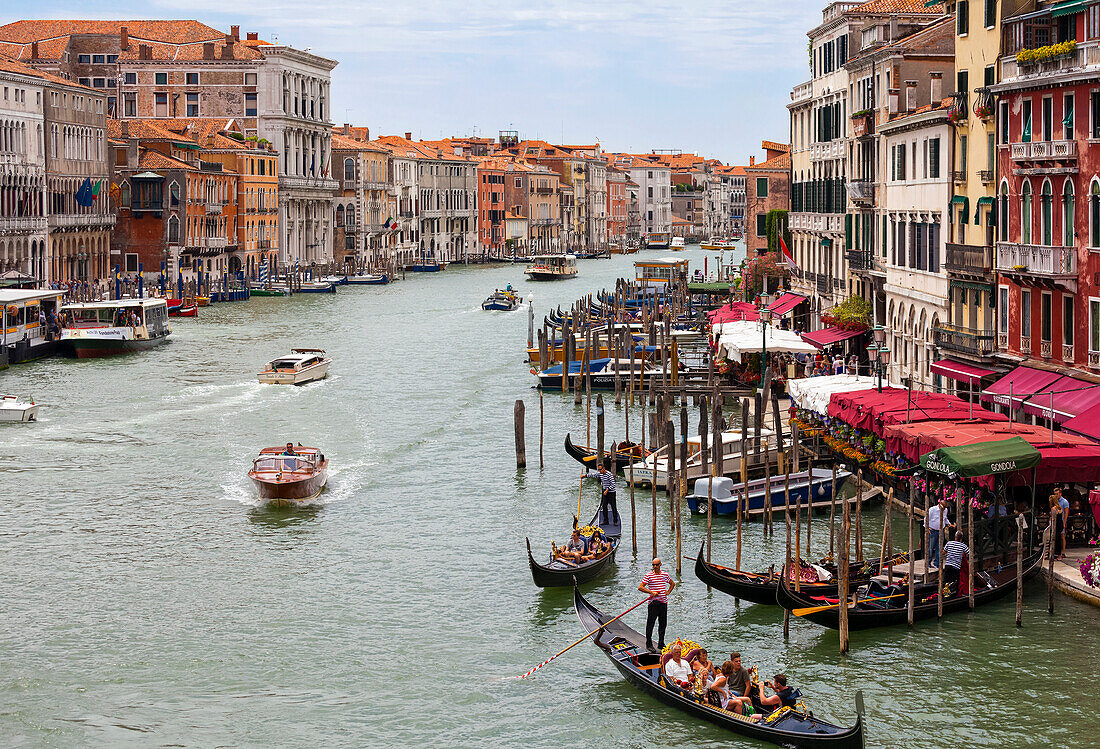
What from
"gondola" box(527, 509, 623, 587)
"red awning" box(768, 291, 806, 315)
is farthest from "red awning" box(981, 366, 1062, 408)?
"red awning" box(768, 291, 806, 315)

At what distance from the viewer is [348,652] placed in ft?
56.0

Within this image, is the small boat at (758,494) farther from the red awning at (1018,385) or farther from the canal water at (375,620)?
the red awning at (1018,385)

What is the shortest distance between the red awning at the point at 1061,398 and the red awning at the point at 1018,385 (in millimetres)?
119

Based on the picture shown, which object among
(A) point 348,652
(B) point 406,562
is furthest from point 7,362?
(A) point 348,652

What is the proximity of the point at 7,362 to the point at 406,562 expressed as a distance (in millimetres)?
24471

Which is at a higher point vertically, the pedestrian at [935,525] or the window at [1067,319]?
the window at [1067,319]

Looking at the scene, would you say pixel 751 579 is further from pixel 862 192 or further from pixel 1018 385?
pixel 862 192

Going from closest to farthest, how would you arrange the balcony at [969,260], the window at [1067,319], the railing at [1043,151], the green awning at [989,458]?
the green awning at [989,458]
the railing at [1043,151]
the window at [1067,319]
the balcony at [969,260]

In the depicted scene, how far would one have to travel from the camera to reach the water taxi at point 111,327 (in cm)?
4503

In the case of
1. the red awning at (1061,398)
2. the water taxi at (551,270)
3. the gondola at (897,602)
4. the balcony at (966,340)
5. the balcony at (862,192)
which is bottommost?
the gondola at (897,602)

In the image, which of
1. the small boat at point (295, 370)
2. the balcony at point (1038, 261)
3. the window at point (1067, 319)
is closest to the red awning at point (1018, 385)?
the window at point (1067, 319)

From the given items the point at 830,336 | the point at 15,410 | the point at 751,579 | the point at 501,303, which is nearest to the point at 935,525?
the point at 751,579

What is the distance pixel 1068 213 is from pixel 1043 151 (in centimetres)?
105

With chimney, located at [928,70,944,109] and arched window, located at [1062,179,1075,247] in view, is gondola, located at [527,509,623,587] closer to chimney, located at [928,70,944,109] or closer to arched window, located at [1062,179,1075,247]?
arched window, located at [1062,179,1075,247]
